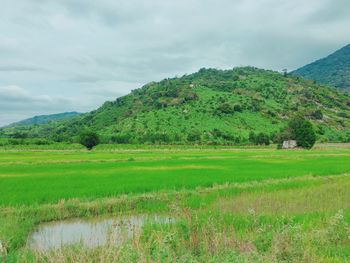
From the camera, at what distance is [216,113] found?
12950 centimetres

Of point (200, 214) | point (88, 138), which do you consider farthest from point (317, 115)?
point (200, 214)

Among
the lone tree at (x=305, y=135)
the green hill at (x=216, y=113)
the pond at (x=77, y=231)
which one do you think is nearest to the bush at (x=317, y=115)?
the green hill at (x=216, y=113)

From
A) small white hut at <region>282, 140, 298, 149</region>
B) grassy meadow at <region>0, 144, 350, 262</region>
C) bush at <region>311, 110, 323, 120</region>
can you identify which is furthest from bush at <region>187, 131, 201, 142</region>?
grassy meadow at <region>0, 144, 350, 262</region>

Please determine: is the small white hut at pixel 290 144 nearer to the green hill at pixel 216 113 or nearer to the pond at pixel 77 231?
the green hill at pixel 216 113

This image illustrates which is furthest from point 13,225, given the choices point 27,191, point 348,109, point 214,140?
point 348,109

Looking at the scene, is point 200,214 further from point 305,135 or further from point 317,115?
point 317,115

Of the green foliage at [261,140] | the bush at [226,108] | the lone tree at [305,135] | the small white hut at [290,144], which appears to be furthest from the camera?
the bush at [226,108]

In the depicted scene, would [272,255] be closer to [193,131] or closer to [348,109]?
[193,131]

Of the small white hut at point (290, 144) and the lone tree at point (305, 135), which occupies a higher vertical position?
the lone tree at point (305, 135)

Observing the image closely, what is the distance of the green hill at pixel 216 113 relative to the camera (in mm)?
113938

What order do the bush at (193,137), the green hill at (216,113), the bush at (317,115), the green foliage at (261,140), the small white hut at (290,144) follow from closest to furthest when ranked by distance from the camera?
1. the small white hut at (290,144)
2. the green foliage at (261,140)
3. the bush at (193,137)
4. the green hill at (216,113)
5. the bush at (317,115)

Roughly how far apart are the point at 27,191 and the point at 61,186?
2038 millimetres

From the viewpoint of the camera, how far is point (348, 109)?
16462 cm

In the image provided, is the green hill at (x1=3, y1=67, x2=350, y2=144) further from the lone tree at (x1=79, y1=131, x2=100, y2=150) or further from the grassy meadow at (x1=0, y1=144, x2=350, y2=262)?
the grassy meadow at (x1=0, y1=144, x2=350, y2=262)
